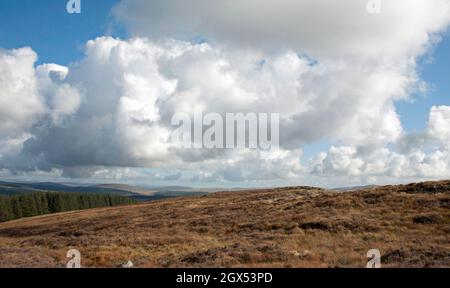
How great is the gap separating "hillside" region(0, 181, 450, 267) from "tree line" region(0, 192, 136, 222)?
101446 millimetres

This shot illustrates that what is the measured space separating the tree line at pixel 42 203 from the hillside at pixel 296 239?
10145 cm

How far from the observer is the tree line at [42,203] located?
130 m

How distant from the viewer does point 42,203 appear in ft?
468

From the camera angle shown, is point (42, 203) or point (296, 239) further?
point (42, 203)

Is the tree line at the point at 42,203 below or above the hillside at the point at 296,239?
below

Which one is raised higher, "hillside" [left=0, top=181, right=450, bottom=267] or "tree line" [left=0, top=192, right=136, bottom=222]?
"hillside" [left=0, top=181, right=450, bottom=267]

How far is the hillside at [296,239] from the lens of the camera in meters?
21.1

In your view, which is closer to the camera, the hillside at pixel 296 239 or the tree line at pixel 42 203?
the hillside at pixel 296 239

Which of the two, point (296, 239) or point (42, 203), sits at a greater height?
point (296, 239)

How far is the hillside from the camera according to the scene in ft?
69.2

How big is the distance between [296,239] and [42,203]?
450 feet

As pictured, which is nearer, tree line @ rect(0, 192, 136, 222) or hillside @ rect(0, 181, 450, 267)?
hillside @ rect(0, 181, 450, 267)
